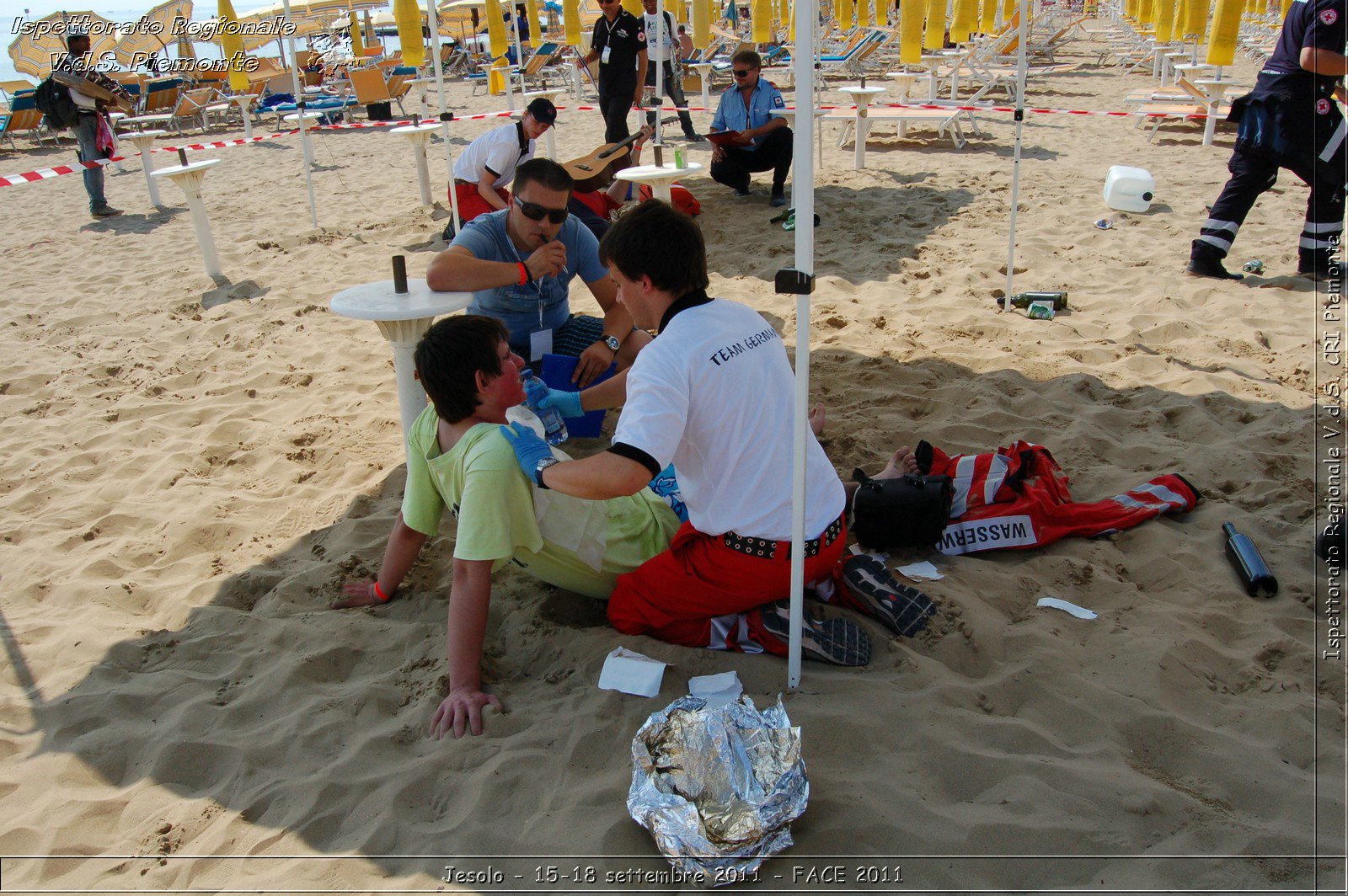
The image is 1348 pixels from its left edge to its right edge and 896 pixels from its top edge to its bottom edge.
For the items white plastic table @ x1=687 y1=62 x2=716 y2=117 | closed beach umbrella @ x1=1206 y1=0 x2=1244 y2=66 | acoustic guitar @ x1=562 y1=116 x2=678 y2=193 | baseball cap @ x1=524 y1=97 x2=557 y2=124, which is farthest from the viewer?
white plastic table @ x1=687 y1=62 x2=716 y2=117

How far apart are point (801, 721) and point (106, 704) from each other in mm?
1918

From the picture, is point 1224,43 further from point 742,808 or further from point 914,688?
point 742,808

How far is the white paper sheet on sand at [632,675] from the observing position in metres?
2.31

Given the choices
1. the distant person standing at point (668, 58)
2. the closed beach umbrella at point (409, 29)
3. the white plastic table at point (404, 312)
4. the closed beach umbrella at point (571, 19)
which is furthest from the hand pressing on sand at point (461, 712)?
the closed beach umbrella at point (571, 19)

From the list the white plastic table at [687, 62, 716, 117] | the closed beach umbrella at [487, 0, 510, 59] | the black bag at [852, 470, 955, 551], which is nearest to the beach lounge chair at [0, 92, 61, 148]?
the closed beach umbrella at [487, 0, 510, 59]

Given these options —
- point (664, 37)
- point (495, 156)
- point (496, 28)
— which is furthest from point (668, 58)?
point (495, 156)

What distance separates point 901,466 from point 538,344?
1643 mm

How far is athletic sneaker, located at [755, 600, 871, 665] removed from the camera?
2398mm

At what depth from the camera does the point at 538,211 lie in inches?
140

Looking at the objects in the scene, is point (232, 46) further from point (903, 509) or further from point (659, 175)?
point (903, 509)

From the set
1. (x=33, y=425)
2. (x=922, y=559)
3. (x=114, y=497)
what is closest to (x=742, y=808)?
(x=922, y=559)

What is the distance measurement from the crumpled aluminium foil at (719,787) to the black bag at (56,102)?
32.5 feet

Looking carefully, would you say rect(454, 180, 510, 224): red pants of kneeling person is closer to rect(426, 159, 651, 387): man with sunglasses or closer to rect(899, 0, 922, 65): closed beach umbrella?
rect(426, 159, 651, 387): man with sunglasses

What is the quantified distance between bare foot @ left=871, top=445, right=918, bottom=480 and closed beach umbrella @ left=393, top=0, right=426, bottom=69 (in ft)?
20.2
